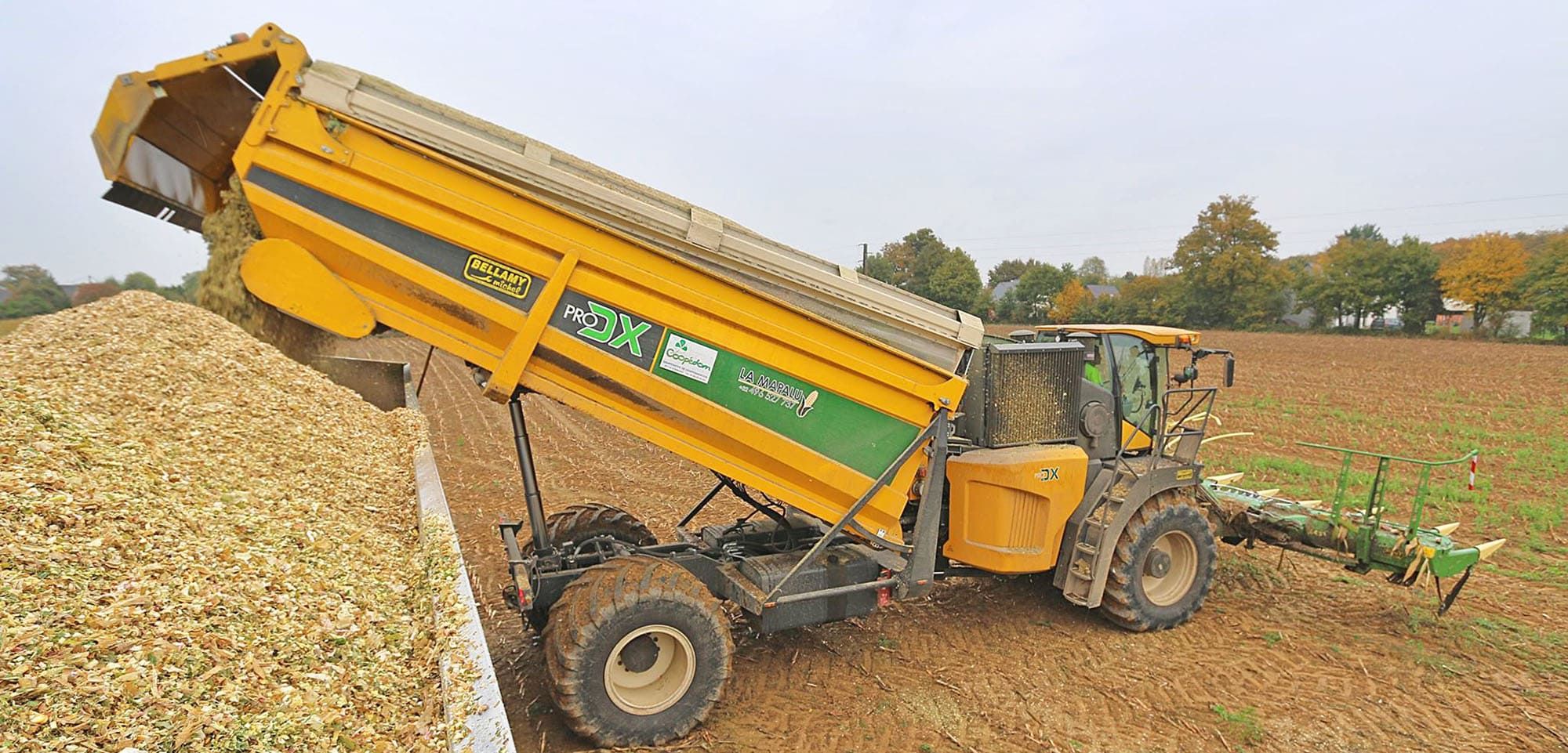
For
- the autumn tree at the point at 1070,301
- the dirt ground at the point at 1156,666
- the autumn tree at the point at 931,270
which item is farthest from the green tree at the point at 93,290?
the autumn tree at the point at 1070,301

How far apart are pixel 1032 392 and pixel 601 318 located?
9.94ft

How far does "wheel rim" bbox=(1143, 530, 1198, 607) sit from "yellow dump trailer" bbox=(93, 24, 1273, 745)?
211 centimetres

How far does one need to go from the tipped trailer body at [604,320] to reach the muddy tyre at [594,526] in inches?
14.3

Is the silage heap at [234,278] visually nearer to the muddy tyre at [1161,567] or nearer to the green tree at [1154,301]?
the muddy tyre at [1161,567]

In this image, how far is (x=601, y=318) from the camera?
12.2ft

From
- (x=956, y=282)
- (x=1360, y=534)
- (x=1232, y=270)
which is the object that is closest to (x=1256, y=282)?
(x=1232, y=270)

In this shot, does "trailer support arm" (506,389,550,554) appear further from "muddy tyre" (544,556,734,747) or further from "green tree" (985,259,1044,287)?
"green tree" (985,259,1044,287)

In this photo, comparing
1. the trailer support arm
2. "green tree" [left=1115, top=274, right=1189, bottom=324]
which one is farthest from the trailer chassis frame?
"green tree" [left=1115, top=274, right=1189, bottom=324]

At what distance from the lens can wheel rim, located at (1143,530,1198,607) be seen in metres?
5.55

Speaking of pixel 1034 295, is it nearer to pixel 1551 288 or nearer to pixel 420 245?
pixel 1551 288

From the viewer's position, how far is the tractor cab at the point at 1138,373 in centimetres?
553

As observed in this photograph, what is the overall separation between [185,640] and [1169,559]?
5.78 meters

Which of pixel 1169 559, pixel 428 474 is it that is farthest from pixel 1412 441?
pixel 428 474

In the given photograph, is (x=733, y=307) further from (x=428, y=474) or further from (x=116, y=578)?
(x=428, y=474)
